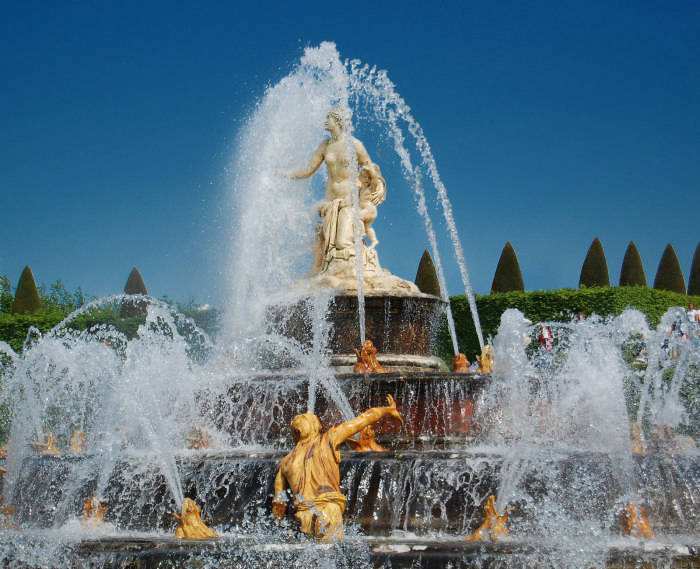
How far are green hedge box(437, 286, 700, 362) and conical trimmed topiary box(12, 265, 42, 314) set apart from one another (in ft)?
53.5

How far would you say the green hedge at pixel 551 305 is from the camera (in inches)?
953

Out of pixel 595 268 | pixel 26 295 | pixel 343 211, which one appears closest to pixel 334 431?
pixel 343 211

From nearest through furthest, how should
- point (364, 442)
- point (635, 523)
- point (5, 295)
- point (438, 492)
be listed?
point (635, 523) < point (438, 492) < point (364, 442) < point (5, 295)

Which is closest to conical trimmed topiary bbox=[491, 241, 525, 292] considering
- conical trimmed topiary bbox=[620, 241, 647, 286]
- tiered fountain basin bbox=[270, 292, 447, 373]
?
conical trimmed topiary bbox=[620, 241, 647, 286]

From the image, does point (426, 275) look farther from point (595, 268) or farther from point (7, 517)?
point (7, 517)

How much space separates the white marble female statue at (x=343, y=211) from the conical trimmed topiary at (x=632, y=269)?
75.5 ft

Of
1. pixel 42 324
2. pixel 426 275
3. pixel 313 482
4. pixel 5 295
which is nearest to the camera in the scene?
pixel 313 482

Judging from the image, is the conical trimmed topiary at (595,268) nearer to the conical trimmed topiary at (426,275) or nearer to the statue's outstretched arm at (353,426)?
the conical trimmed topiary at (426,275)

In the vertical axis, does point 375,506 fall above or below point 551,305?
below

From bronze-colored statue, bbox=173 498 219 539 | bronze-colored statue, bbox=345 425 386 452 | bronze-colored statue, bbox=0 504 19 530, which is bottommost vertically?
bronze-colored statue, bbox=0 504 19 530

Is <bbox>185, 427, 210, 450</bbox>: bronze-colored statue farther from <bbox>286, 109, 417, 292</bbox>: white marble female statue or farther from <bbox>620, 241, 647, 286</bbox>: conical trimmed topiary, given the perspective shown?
<bbox>620, 241, 647, 286</bbox>: conical trimmed topiary

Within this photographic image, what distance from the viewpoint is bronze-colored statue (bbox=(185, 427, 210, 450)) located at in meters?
9.41

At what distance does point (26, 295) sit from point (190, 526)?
2892 cm

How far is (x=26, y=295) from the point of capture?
3212 cm
